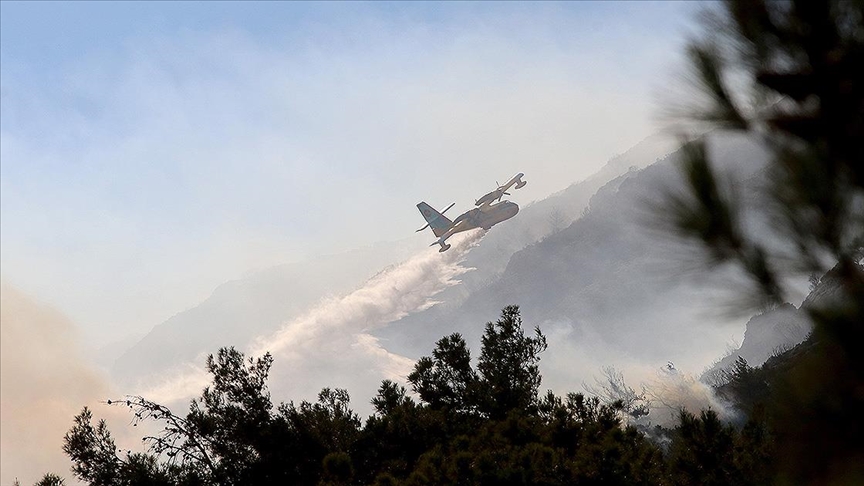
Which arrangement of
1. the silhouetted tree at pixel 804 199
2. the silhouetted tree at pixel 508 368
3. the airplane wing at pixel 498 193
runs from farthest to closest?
the airplane wing at pixel 498 193 < the silhouetted tree at pixel 508 368 < the silhouetted tree at pixel 804 199

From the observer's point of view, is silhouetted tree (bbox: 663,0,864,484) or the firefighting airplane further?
the firefighting airplane

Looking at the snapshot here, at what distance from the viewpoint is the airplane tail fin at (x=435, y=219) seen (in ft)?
401

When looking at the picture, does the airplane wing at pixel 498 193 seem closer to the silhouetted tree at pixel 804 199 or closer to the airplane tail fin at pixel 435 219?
the airplane tail fin at pixel 435 219

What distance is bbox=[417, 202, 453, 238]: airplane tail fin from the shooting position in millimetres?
122312

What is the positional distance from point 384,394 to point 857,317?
801 inches

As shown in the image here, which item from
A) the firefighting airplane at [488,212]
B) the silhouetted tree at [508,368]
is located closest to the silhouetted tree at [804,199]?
the silhouetted tree at [508,368]

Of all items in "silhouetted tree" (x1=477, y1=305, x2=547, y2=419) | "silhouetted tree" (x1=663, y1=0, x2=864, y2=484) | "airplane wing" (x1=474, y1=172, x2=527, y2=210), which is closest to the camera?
"silhouetted tree" (x1=663, y1=0, x2=864, y2=484)

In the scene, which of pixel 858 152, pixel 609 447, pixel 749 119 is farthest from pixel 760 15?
pixel 609 447

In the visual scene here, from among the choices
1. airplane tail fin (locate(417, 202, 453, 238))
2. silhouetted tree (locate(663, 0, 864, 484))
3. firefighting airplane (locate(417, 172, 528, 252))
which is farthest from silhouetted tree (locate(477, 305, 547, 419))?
airplane tail fin (locate(417, 202, 453, 238))

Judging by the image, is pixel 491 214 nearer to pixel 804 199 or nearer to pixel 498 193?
pixel 498 193

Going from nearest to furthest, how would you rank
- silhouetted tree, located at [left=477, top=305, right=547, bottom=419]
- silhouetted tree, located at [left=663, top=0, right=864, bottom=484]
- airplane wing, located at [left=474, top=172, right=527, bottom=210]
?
1. silhouetted tree, located at [left=663, top=0, right=864, bottom=484]
2. silhouetted tree, located at [left=477, top=305, right=547, bottom=419]
3. airplane wing, located at [left=474, top=172, right=527, bottom=210]

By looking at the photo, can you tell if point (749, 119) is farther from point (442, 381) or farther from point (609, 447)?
point (442, 381)

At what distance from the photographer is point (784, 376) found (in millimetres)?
3910

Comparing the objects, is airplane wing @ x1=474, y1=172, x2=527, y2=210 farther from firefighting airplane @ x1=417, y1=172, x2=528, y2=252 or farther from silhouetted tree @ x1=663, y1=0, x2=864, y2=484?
silhouetted tree @ x1=663, y1=0, x2=864, y2=484
